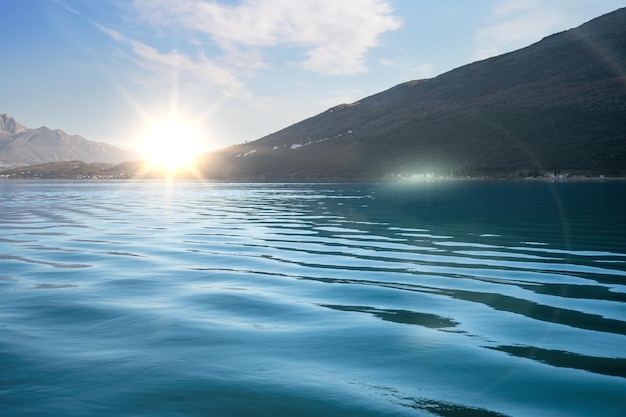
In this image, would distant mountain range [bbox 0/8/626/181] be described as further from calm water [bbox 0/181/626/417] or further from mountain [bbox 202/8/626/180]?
calm water [bbox 0/181/626/417]

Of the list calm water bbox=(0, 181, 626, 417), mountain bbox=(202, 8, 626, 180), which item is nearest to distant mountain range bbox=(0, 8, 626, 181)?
mountain bbox=(202, 8, 626, 180)

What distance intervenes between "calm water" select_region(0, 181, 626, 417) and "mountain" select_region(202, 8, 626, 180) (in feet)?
311

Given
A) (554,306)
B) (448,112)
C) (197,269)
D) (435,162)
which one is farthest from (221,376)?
(448,112)

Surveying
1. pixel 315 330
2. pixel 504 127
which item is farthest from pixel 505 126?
pixel 315 330

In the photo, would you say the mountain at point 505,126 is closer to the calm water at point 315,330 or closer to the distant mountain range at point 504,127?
the distant mountain range at point 504,127

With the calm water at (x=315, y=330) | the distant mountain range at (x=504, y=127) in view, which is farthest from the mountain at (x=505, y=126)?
the calm water at (x=315, y=330)

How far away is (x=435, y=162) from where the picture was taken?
130750 millimetres

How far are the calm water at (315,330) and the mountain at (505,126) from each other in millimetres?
94699

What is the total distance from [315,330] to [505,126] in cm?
13791

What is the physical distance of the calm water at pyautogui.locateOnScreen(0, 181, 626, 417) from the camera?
572cm

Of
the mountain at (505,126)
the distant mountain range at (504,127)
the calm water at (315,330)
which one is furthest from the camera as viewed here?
the mountain at (505,126)

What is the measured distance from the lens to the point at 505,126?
443 ft

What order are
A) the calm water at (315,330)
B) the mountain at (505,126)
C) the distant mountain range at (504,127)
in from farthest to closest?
1. the mountain at (505,126)
2. the distant mountain range at (504,127)
3. the calm water at (315,330)

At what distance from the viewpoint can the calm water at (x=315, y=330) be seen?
572 cm
